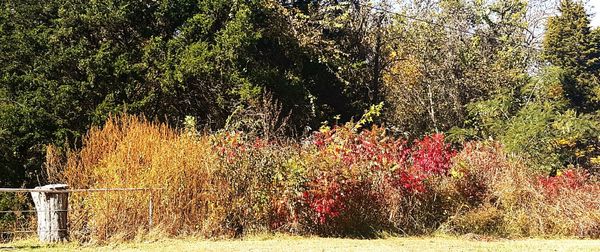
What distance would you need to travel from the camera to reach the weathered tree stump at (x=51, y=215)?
952cm

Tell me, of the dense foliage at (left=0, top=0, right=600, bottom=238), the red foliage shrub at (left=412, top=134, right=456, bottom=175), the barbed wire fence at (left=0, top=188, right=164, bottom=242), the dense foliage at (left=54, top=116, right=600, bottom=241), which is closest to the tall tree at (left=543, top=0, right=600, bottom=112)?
the dense foliage at (left=0, top=0, right=600, bottom=238)

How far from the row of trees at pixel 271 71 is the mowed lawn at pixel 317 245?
9.72 ft

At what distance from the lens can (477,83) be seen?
896 inches

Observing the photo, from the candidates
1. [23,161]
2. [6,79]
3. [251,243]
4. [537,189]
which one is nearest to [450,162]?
[537,189]

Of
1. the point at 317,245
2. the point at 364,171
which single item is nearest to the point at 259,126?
the point at 364,171

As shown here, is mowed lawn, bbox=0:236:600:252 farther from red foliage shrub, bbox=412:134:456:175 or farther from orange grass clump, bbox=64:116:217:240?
red foliage shrub, bbox=412:134:456:175

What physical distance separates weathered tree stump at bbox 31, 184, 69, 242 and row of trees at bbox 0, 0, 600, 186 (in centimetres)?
321

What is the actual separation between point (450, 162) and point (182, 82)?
22.2ft

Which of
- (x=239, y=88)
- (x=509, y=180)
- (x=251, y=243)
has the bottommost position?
(x=251, y=243)

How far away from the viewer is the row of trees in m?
13.1

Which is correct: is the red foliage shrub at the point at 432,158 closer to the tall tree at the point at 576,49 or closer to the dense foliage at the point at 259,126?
the dense foliage at the point at 259,126

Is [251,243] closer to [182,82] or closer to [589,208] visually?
[182,82]

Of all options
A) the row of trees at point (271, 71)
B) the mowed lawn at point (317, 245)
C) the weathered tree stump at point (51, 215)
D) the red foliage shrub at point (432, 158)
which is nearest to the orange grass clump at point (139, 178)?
the weathered tree stump at point (51, 215)

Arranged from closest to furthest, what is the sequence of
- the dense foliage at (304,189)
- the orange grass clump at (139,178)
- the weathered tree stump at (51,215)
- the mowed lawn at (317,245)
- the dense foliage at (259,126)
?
1. the mowed lawn at (317,245)
2. the weathered tree stump at (51,215)
3. the orange grass clump at (139,178)
4. the dense foliage at (304,189)
5. the dense foliage at (259,126)
